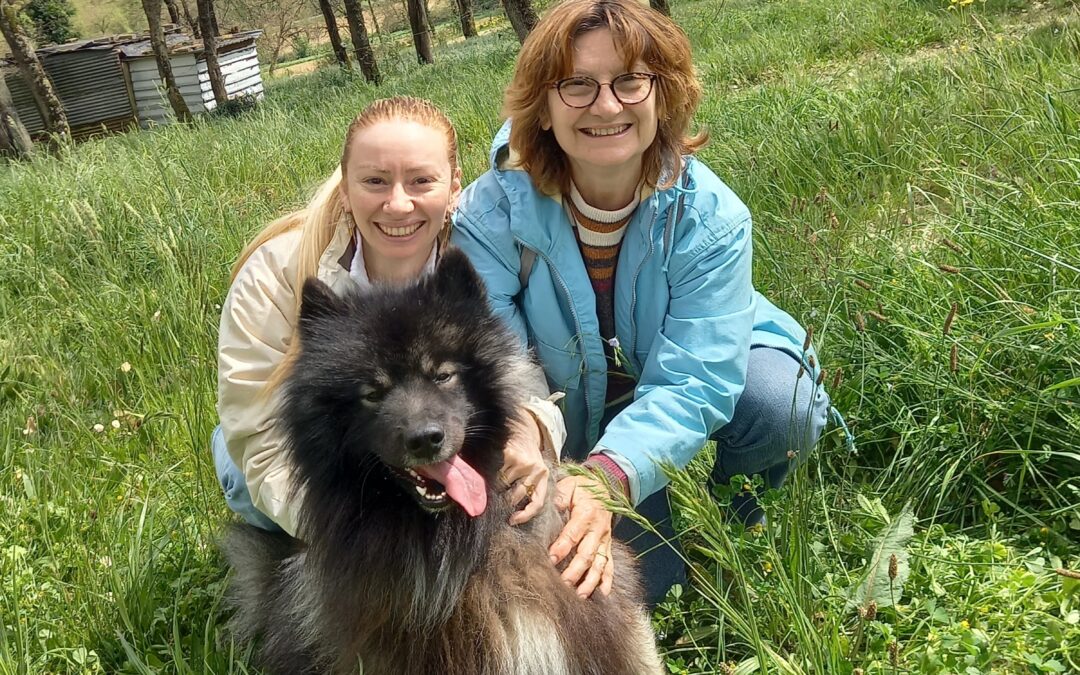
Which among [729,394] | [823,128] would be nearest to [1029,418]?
[729,394]

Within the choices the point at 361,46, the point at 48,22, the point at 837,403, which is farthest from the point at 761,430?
the point at 48,22

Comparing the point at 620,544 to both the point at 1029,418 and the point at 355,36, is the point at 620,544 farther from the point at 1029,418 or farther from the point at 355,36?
the point at 355,36

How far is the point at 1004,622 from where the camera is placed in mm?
2141

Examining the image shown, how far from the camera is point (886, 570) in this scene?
2.30 metres

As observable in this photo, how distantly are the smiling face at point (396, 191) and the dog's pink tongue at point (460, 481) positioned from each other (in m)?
0.82

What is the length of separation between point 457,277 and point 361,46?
18556 millimetres

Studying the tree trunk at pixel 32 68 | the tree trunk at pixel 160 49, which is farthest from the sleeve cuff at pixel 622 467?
the tree trunk at pixel 160 49

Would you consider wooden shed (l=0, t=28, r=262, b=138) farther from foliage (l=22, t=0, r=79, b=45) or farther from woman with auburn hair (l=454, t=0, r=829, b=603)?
woman with auburn hair (l=454, t=0, r=829, b=603)

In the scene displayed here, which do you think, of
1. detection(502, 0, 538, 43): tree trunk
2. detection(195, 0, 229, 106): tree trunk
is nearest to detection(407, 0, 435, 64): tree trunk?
detection(195, 0, 229, 106): tree trunk

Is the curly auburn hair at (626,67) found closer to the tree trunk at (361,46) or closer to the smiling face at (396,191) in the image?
the smiling face at (396,191)

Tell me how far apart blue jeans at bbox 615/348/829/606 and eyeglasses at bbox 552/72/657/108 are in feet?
3.24

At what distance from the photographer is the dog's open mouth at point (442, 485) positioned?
1956mm

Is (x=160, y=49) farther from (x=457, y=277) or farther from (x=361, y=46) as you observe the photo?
(x=457, y=277)

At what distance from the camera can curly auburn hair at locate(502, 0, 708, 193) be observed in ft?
8.75
